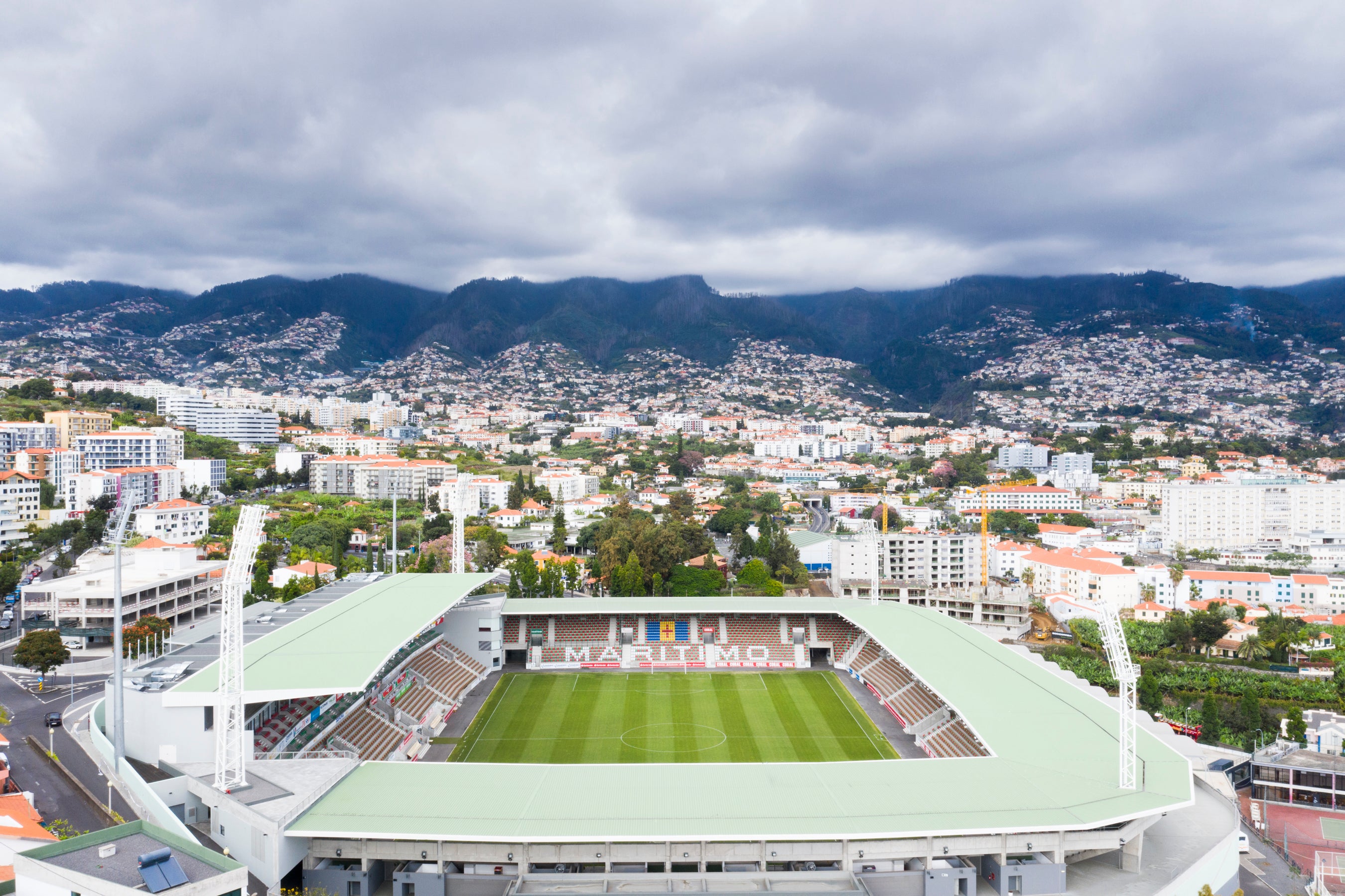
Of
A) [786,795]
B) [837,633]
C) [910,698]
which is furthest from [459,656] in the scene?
[786,795]

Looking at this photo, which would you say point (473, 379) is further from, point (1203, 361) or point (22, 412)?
point (1203, 361)

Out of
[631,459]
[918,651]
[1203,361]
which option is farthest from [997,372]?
[918,651]

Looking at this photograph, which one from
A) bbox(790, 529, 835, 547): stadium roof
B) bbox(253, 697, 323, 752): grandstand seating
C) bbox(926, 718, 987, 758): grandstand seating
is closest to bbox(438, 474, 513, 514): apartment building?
bbox(790, 529, 835, 547): stadium roof

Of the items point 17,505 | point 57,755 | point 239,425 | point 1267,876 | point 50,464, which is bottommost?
point 1267,876

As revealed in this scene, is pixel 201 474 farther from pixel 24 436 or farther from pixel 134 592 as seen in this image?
pixel 134 592

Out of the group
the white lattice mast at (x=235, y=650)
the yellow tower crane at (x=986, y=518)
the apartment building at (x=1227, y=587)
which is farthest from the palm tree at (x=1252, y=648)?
the white lattice mast at (x=235, y=650)

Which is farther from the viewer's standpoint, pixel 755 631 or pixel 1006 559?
pixel 1006 559

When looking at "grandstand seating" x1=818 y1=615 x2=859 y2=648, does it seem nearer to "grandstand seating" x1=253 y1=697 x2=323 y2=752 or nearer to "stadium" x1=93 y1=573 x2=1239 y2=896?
"stadium" x1=93 y1=573 x2=1239 y2=896

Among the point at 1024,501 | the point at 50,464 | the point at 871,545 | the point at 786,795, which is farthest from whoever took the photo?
the point at 1024,501

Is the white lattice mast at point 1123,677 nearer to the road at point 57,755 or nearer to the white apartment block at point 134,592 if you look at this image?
the road at point 57,755
